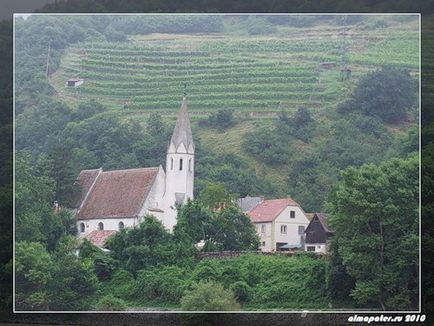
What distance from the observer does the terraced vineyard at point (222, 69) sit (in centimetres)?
3253

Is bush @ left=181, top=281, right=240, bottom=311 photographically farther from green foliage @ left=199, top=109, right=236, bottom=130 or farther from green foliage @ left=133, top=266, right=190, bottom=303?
green foliage @ left=199, top=109, right=236, bottom=130

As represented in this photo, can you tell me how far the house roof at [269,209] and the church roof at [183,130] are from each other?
62.8 inches

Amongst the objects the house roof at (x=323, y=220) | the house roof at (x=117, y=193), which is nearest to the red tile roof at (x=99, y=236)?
the house roof at (x=117, y=193)


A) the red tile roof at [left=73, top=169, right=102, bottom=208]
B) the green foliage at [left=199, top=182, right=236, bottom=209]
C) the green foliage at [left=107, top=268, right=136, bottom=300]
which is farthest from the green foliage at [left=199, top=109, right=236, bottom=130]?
the green foliage at [left=107, top=268, right=136, bottom=300]

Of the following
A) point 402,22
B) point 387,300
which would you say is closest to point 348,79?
point 402,22

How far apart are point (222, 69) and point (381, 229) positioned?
3799mm

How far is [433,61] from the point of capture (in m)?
34.7

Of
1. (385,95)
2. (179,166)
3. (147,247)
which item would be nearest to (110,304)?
(147,247)

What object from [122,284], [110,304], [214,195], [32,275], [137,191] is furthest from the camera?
[137,191]

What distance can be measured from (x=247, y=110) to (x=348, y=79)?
5.89ft

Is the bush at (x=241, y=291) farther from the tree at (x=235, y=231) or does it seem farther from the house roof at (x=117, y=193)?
the house roof at (x=117, y=193)

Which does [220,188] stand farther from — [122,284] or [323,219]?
[122,284]

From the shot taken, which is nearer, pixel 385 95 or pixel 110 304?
pixel 110 304

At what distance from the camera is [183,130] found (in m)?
32.8
